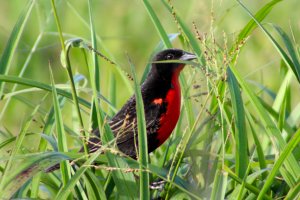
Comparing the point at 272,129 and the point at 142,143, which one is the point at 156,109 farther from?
the point at 142,143

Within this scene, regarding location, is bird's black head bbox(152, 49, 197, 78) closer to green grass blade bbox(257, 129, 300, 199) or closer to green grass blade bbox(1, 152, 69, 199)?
green grass blade bbox(257, 129, 300, 199)

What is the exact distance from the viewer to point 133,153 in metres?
4.19

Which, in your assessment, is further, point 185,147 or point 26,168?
point 185,147

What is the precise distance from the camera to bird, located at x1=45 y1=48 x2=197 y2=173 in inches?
159

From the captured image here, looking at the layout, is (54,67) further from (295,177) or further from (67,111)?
(295,177)

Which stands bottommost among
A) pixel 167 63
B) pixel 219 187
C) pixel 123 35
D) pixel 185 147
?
pixel 219 187

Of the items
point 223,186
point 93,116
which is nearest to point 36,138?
point 93,116

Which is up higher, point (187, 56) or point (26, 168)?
point (187, 56)

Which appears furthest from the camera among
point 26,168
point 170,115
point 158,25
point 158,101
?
point 158,101

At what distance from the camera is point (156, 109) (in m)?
4.21

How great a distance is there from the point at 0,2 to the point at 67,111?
193 centimetres

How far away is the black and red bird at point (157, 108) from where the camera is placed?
13.3 feet

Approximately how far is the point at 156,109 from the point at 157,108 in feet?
0.03

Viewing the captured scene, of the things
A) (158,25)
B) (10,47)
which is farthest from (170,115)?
(10,47)
